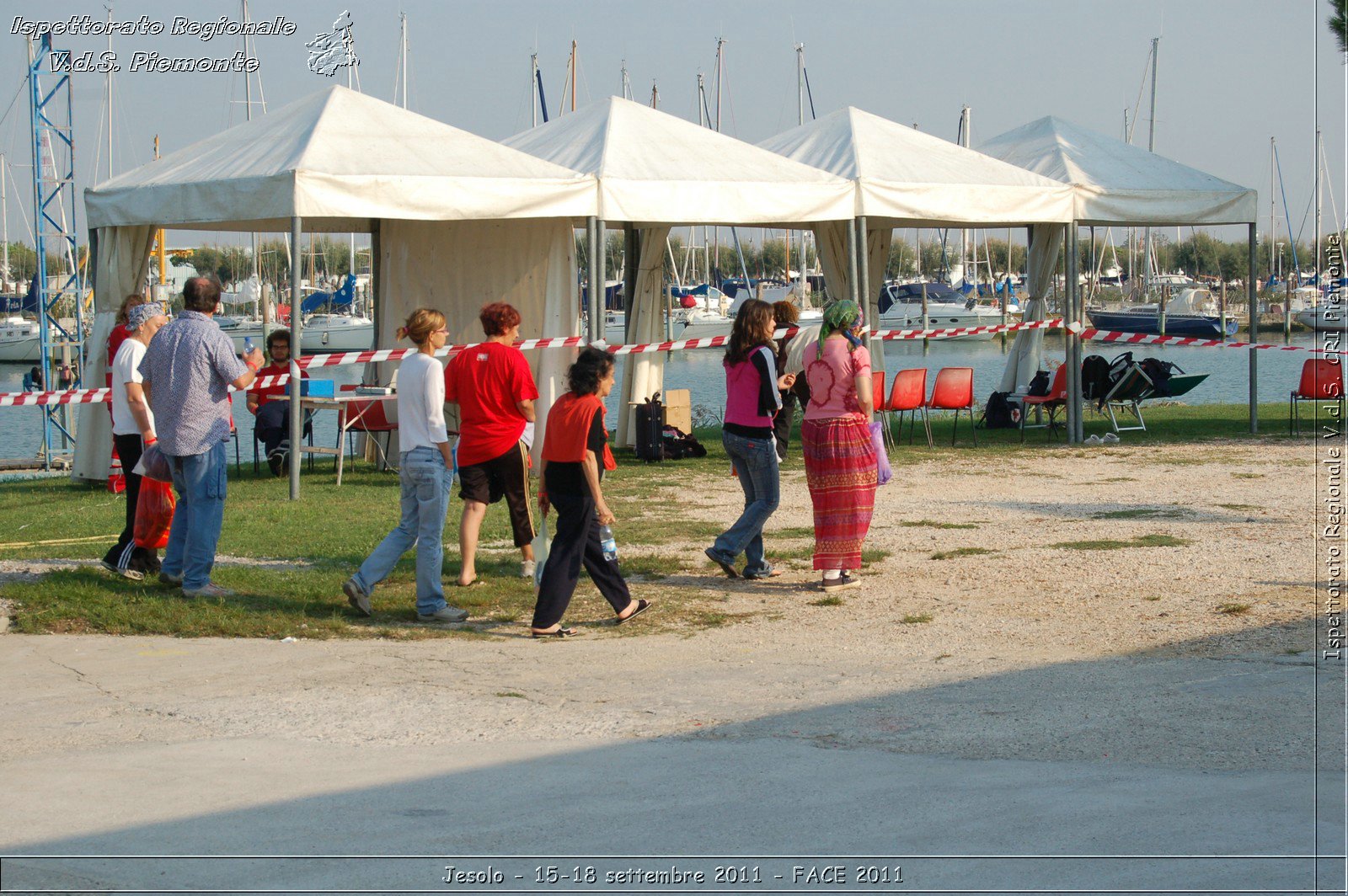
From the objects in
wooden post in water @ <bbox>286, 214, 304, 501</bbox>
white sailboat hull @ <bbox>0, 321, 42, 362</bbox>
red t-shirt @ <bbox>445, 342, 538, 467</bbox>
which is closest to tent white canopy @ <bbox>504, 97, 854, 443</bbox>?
wooden post in water @ <bbox>286, 214, 304, 501</bbox>

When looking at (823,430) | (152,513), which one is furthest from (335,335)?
(823,430)

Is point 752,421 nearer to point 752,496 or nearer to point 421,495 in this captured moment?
point 752,496

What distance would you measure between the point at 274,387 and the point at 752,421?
716 centimetres

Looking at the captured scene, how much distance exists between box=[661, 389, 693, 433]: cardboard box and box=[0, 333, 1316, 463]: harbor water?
5.81ft

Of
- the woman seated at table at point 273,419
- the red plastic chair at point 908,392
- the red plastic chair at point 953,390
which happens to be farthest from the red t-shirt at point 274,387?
the red plastic chair at point 953,390

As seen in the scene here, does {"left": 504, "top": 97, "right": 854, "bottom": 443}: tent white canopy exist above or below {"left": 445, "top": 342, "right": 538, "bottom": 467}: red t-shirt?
above

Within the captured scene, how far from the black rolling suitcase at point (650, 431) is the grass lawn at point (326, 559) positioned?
0.58 ft

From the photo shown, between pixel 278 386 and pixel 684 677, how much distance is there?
8.90 meters

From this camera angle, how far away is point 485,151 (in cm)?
1305

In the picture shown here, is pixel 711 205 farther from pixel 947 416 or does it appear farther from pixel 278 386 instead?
pixel 947 416

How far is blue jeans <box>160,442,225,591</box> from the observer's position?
7.89 m

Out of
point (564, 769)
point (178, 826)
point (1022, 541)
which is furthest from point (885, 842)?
point (1022, 541)

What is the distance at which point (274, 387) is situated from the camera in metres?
14.2

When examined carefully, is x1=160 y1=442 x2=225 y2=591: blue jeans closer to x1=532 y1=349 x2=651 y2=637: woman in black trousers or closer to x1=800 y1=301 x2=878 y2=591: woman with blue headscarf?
x1=532 y1=349 x2=651 y2=637: woman in black trousers
